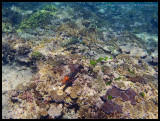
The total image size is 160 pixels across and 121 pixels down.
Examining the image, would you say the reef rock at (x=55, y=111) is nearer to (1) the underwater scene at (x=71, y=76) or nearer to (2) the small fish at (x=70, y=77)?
(1) the underwater scene at (x=71, y=76)

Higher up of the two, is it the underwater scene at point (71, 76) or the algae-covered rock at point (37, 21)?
the algae-covered rock at point (37, 21)

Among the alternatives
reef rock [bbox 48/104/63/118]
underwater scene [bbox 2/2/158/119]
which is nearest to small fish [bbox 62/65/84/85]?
underwater scene [bbox 2/2/158/119]

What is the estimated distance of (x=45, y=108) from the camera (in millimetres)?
4184

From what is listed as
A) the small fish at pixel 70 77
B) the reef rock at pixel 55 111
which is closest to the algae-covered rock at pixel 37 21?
the small fish at pixel 70 77

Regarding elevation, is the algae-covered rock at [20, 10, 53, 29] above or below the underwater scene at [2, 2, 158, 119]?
above

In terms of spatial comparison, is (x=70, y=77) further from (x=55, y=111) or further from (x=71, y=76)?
(x=55, y=111)

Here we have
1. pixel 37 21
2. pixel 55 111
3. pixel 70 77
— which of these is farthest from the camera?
pixel 37 21

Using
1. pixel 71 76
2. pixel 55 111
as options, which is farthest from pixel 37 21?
pixel 55 111

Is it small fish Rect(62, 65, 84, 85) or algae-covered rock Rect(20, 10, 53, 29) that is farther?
algae-covered rock Rect(20, 10, 53, 29)

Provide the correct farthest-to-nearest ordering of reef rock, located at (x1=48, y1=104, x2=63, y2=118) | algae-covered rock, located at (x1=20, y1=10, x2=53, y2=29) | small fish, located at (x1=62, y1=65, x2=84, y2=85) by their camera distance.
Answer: algae-covered rock, located at (x1=20, y1=10, x2=53, y2=29)
small fish, located at (x1=62, y1=65, x2=84, y2=85)
reef rock, located at (x1=48, y1=104, x2=63, y2=118)

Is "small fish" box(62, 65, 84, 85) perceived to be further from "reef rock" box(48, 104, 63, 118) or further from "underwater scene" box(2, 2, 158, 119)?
"reef rock" box(48, 104, 63, 118)

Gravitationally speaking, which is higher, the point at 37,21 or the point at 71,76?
the point at 37,21

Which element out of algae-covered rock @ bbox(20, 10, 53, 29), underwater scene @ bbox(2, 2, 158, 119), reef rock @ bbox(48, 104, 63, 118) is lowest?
reef rock @ bbox(48, 104, 63, 118)

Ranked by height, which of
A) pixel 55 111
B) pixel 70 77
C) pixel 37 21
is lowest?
pixel 55 111
